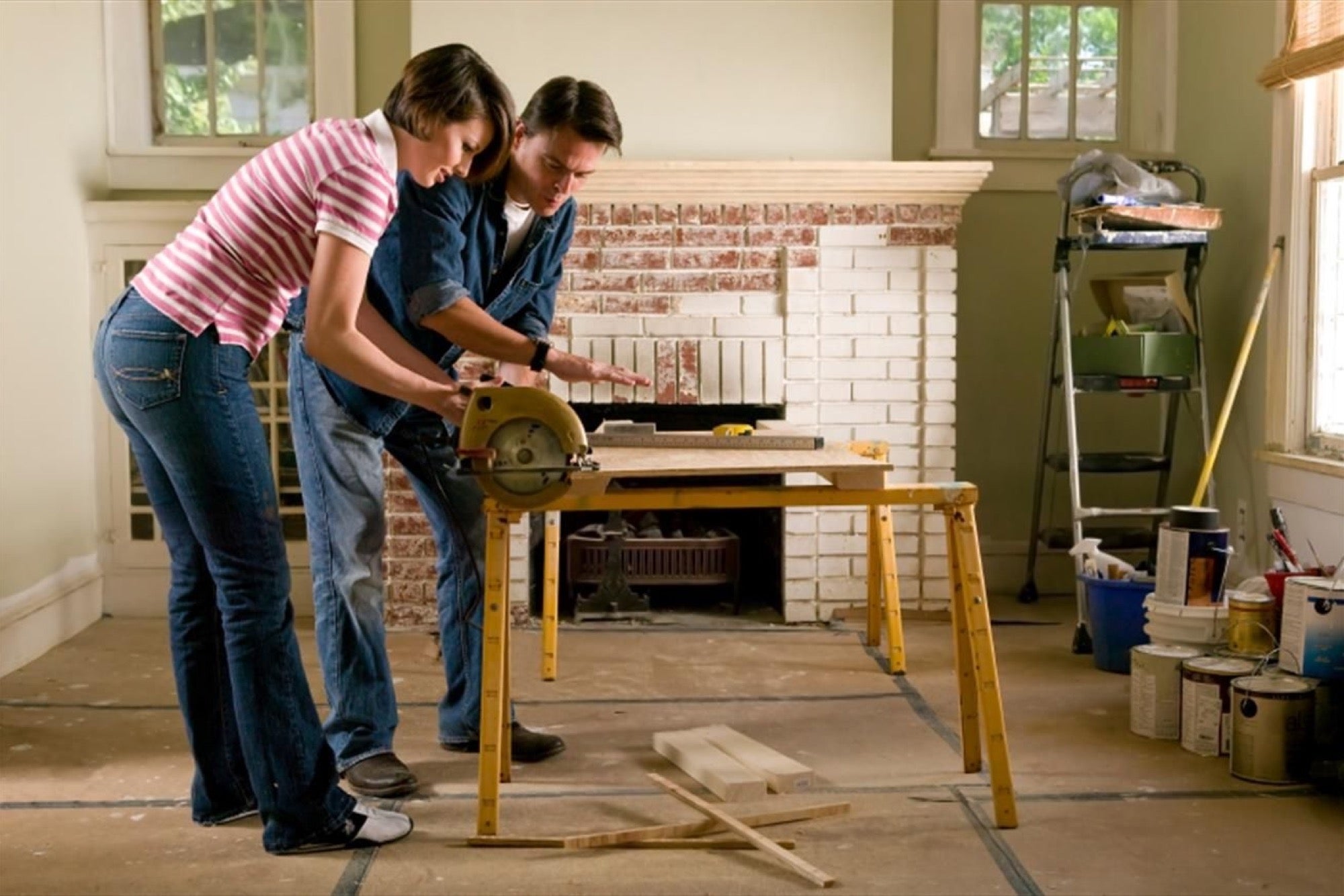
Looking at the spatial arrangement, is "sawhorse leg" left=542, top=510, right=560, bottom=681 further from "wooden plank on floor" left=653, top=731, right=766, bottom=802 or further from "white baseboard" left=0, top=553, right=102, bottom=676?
"white baseboard" left=0, top=553, right=102, bottom=676

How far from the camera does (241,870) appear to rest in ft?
7.96

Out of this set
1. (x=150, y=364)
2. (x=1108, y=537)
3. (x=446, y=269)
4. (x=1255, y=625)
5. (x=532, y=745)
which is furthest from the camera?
(x=1108, y=537)

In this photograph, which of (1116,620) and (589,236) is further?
(589,236)

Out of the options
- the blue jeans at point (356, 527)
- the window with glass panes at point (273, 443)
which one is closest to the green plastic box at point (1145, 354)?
the blue jeans at point (356, 527)

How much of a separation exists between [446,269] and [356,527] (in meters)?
0.56

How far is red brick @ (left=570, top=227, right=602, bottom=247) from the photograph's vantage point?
4680mm

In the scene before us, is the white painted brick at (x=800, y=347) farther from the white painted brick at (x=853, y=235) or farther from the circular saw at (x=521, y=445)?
the circular saw at (x=521, y=445)

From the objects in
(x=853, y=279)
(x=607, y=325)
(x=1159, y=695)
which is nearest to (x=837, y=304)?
(x=853, y=279)

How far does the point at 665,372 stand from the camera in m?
4.73

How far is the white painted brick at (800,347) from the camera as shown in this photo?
15.5 ft

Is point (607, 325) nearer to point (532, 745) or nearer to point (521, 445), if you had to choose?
point (532, 745)

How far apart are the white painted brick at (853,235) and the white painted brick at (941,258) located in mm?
153

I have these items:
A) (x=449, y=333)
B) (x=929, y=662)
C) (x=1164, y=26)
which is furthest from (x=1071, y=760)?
(x=1164, y=26)

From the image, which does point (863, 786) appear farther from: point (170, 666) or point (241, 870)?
point (170, 666)
